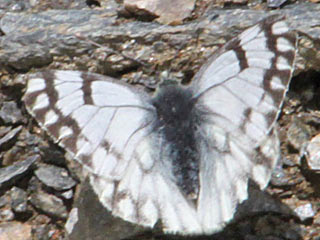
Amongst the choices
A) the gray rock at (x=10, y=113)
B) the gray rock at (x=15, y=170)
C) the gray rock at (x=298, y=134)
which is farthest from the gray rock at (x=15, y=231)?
the gray rock at (x=298, y=134)

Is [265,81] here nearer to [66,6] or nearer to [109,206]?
[109,206]

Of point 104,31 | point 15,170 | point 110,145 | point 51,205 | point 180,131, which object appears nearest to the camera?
point 110,145

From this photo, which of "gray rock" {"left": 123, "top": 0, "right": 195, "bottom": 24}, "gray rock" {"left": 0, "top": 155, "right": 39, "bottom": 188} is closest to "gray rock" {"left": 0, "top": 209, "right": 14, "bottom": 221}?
"gray rock" {"left": 0, "top": 155, "right": 39, "bottom": 188}

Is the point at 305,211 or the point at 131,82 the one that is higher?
the point at 131,82

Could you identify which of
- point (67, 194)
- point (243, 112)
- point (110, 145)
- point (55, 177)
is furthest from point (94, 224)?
point (243, 112)

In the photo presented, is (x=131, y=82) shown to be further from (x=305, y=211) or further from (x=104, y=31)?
(x=305, y=211)

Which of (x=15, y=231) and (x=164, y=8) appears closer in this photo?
(x=15, y=231)

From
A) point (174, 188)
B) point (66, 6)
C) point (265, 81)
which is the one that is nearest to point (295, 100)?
point (265, 81)

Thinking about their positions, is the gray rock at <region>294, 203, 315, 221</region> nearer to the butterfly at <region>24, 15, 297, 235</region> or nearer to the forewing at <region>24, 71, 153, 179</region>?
the butterfly at <region>24, 15, 297, 235</region>
